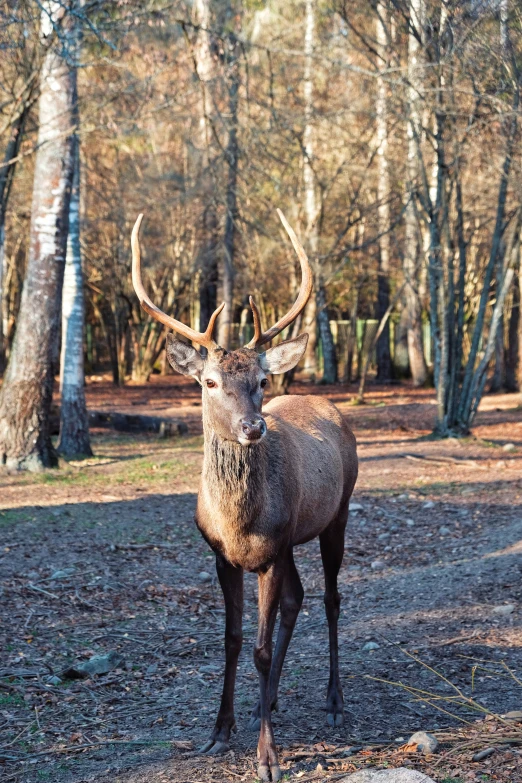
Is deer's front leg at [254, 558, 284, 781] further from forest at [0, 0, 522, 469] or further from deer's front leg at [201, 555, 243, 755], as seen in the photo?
forest at [0, 0, 522, 469]

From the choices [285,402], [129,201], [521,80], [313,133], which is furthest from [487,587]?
[129,201]

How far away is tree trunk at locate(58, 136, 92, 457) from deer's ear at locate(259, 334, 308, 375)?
9.01m

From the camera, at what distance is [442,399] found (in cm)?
1644

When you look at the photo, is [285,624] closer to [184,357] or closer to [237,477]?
[237,477]

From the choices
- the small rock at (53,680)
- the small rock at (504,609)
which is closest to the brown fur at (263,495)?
the small rock at (53,680)

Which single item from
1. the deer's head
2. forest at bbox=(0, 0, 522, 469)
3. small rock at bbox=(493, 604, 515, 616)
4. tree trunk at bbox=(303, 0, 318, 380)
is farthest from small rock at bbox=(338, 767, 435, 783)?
tree trunk at bbox=(303, 0, 318, 380)

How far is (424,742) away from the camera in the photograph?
15.2ft

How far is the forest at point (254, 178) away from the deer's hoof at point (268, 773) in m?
6.57

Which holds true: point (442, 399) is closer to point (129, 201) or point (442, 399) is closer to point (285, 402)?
point (285, 402)

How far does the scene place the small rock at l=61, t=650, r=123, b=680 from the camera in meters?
5.89

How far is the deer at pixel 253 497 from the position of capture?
489 centimetres

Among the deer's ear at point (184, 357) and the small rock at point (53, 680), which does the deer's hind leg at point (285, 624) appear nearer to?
the deer's ear at point (184, 357)

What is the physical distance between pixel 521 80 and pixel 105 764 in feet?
31.6

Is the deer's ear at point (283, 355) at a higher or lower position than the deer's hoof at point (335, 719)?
higher
